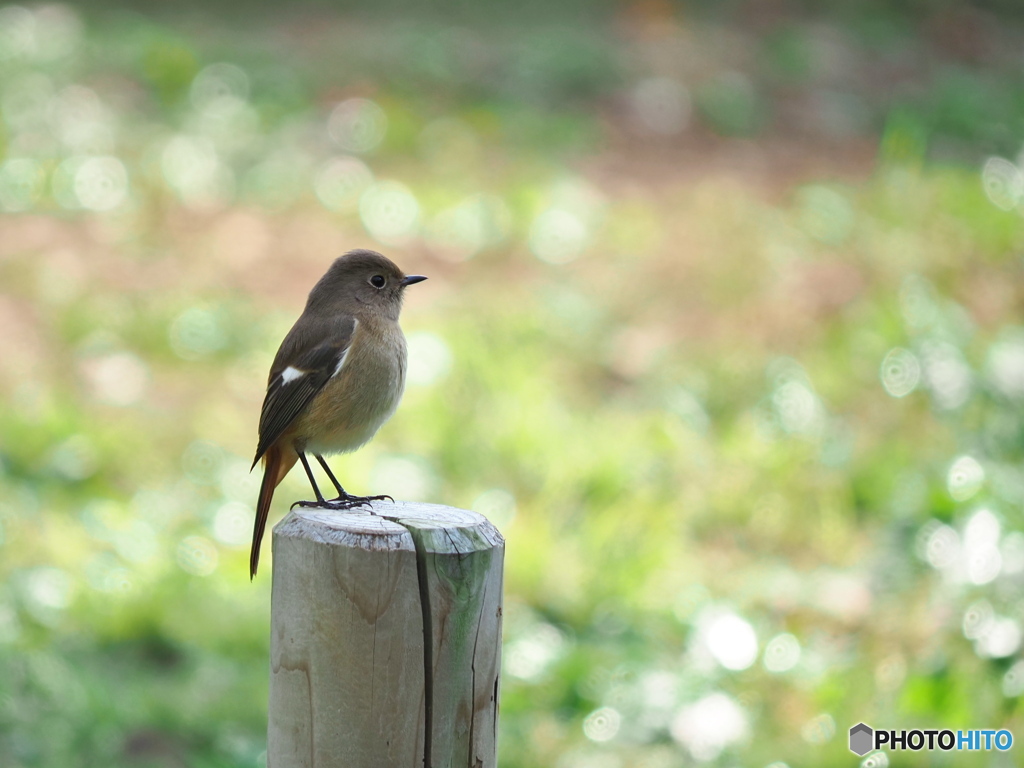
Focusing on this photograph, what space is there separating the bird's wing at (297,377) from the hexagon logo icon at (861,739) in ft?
6.79

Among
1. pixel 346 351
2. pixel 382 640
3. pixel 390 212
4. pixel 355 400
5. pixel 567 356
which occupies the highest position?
pixel 390 212

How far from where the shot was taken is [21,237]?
7812mm

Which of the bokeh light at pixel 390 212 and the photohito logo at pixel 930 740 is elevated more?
the bokeh light at pixel 390 212

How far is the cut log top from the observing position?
1.92 m

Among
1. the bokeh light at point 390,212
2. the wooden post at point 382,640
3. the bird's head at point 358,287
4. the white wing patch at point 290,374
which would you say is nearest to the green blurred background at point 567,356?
the bokeh light at point 390,212

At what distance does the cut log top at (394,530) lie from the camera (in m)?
1.92

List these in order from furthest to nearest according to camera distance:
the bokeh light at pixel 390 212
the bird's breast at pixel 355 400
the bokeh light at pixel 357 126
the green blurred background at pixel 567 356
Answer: the bokeh light at pixel 357 126 → the bokeh light at pixel 390 212 → the green blurred background at pixel 567 356 → the bird's breast at pixel 355 400

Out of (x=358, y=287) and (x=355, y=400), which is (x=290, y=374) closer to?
(x=355, y=400)

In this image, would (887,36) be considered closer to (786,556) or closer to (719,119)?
(719,119)

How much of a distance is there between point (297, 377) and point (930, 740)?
2310mm

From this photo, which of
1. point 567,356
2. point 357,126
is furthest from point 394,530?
point 357,126

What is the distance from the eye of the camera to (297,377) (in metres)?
2.98

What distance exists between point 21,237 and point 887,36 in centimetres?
845

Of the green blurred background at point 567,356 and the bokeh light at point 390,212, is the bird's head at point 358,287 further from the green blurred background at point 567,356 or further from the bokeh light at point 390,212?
the bokeh light at point 390,212
